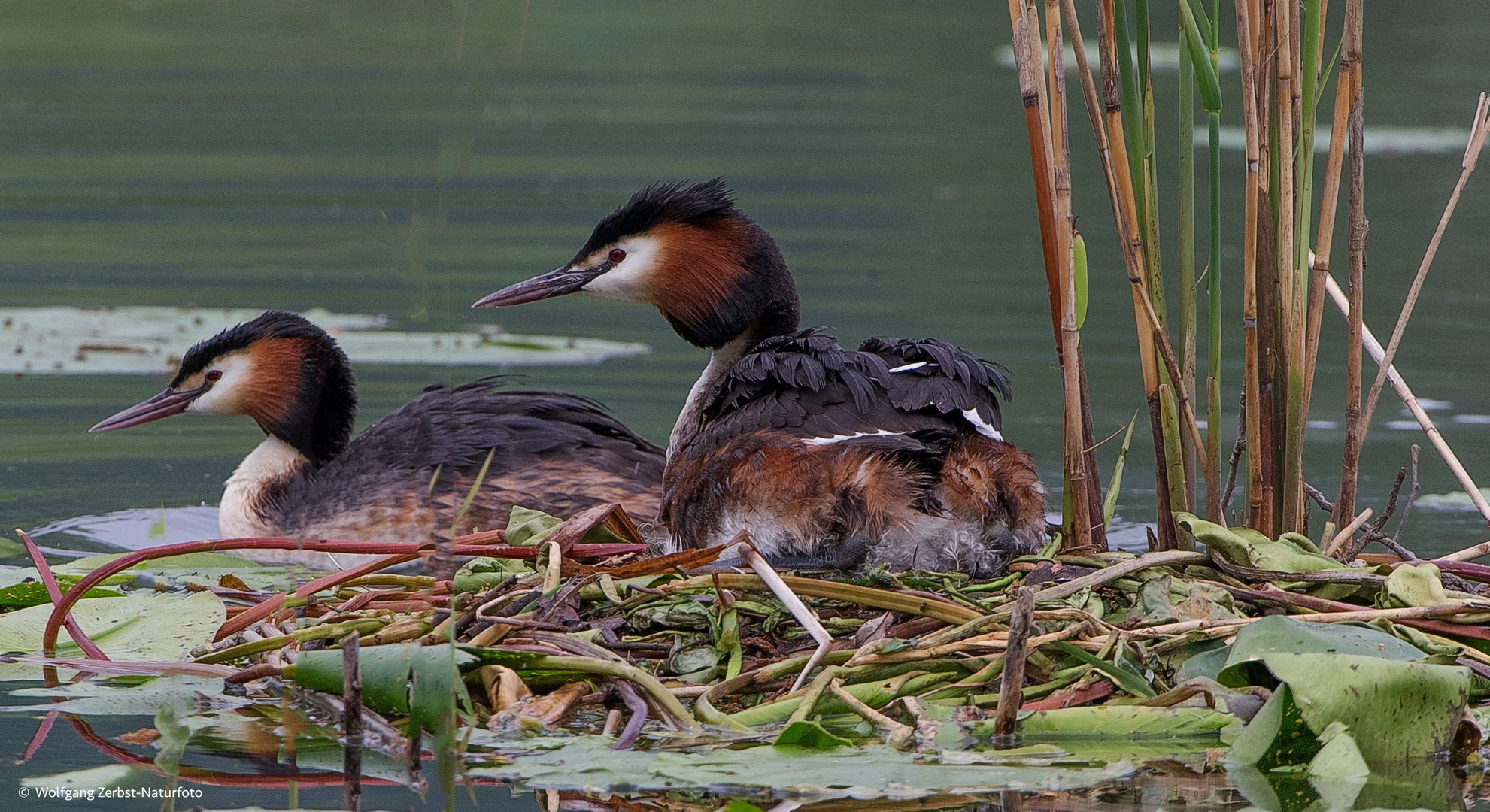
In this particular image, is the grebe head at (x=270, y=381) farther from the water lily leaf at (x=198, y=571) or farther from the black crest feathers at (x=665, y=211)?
the black crest feathers at (x=665, y=211)

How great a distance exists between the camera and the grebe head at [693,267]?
4.66 metres

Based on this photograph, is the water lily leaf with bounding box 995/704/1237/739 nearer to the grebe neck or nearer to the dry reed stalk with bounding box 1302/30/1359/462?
the dry reed stalk with bounding box 1302/30/1359/462

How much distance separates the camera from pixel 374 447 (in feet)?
17.7

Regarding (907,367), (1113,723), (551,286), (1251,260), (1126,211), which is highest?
(1126,211)

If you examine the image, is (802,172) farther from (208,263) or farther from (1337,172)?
(1337,172)

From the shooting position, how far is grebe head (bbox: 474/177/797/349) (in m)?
4.66

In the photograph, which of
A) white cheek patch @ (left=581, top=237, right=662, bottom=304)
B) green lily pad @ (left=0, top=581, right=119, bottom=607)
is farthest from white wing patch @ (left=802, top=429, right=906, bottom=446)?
green lily pad @ (left=0, top=581, right=119, bottom=607)

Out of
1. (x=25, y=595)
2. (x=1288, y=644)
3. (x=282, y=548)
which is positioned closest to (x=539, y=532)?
(x=282, y=548)

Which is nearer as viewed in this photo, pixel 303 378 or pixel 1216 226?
pixel 1216 226

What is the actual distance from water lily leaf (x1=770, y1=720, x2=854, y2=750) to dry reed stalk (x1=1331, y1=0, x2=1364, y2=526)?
1.48 metres

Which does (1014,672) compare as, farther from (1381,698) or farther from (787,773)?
(1381,698)

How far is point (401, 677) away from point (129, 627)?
920mm

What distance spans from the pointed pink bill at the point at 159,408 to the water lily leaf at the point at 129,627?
1793 mm

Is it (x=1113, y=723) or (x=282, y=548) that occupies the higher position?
(x=282, y=548)
